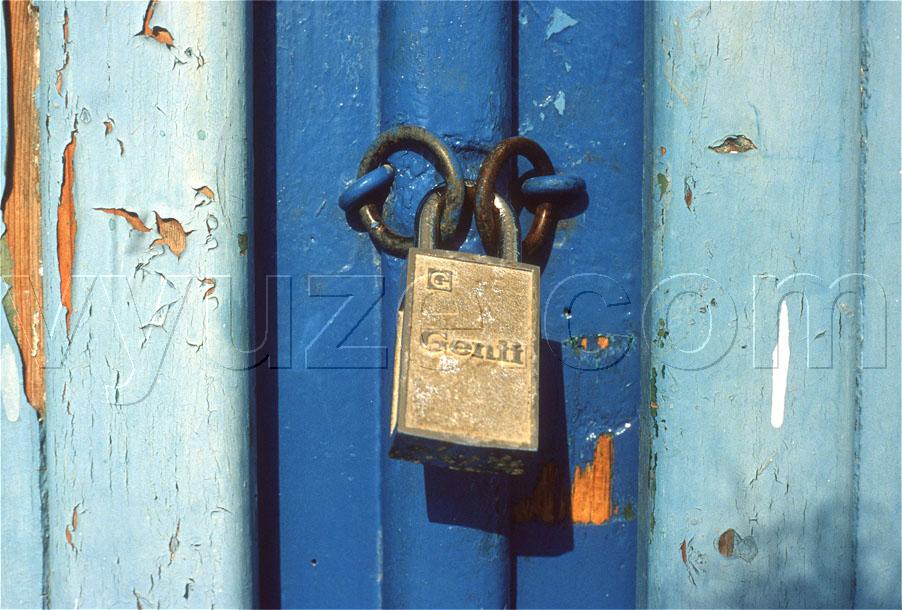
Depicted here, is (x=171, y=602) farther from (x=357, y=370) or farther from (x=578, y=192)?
(x=578, y=192)

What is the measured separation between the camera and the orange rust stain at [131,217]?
0.77 m

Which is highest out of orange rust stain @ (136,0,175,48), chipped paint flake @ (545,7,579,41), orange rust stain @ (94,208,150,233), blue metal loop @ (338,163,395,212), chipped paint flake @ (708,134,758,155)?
chipped paint flake @ (545,7,579,41)

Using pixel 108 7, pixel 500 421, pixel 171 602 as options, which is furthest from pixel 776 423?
pixel 108 7

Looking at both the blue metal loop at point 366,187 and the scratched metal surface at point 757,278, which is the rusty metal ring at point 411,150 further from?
the scratched metal surface at point 757,278

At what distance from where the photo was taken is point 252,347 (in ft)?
2.62

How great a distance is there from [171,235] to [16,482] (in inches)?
12.2

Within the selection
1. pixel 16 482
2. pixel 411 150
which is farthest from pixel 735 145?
pixel 16 482

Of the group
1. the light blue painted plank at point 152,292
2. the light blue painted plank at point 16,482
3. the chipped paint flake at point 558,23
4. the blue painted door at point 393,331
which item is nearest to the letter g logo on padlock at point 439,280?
the blue painted door at point 393,331

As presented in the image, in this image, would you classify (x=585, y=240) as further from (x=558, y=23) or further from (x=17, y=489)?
(x=17, y=489)

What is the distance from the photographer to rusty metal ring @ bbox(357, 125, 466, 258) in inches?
29.0

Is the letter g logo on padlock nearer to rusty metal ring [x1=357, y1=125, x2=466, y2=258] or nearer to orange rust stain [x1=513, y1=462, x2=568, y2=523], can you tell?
rusty metal ring [x1=357, y1=125, x2=466, y2=258]

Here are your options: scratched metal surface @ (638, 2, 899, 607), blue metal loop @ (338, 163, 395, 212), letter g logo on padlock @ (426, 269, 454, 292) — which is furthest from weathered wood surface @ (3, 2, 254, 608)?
scratched metal surface @ (638, 2, 899, 607)

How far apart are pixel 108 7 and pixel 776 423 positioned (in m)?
0.84

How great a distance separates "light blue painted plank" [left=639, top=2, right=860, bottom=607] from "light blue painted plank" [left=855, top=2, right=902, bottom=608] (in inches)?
0.9
